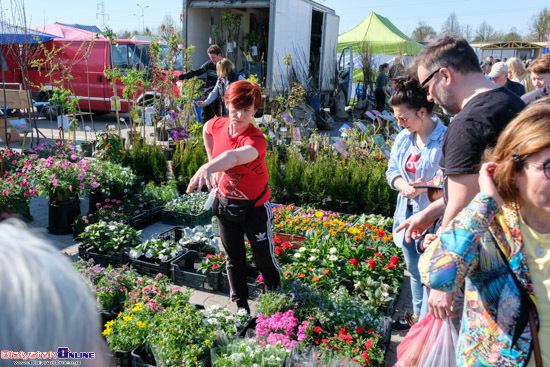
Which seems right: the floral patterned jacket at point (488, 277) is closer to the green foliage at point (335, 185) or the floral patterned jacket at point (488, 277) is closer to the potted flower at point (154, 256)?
the potted flower at point (154, 256)

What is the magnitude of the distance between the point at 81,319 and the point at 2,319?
0.41ft

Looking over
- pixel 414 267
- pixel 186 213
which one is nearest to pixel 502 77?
pixel 414 267

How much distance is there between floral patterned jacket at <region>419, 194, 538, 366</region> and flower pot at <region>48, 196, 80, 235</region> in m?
4.75

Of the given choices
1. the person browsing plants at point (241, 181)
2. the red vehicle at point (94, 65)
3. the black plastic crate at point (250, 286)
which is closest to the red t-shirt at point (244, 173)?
the person browsing plants at point (241, 181)

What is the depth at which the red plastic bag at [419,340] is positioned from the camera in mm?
1875

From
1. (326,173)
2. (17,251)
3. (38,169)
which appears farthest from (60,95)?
(17,251)

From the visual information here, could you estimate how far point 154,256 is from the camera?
4426mm

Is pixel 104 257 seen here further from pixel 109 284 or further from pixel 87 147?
pixel 87 147

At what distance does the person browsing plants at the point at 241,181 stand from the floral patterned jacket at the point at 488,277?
164 centimetres

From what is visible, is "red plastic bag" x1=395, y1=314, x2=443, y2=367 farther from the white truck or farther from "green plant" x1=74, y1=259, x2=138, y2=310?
the white truck

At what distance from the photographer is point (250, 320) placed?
3205mm

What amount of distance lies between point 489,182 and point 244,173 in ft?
6.02

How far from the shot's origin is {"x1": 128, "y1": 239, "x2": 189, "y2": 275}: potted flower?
4234 mm

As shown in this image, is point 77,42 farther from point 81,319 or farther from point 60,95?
point 81,319
